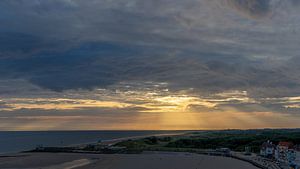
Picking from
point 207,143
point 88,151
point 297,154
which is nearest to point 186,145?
point 207,143

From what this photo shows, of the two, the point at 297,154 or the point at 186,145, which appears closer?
the point at 297,154

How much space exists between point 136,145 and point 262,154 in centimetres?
3432

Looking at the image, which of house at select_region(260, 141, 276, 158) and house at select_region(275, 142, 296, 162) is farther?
house at select_region(260, 141, 276, 158)

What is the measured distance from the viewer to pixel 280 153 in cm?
6481

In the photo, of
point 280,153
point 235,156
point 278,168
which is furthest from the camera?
point 235,156

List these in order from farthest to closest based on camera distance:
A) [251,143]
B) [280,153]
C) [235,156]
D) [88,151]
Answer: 1. [251,143]
2. [88,151]
3. [235,156]
4. [280,153]

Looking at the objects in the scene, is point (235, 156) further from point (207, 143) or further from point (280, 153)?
point (207, 143)

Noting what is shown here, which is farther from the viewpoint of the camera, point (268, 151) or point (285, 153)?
point (268, 151)

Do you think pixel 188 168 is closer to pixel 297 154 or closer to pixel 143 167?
pixel 143 167

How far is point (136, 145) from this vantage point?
98250 millimetres

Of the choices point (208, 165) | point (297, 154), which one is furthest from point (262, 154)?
point (208, 165)

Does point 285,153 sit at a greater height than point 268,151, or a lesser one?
lesser

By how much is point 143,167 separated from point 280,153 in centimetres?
2345

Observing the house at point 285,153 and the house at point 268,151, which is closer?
the house at point 285,153
